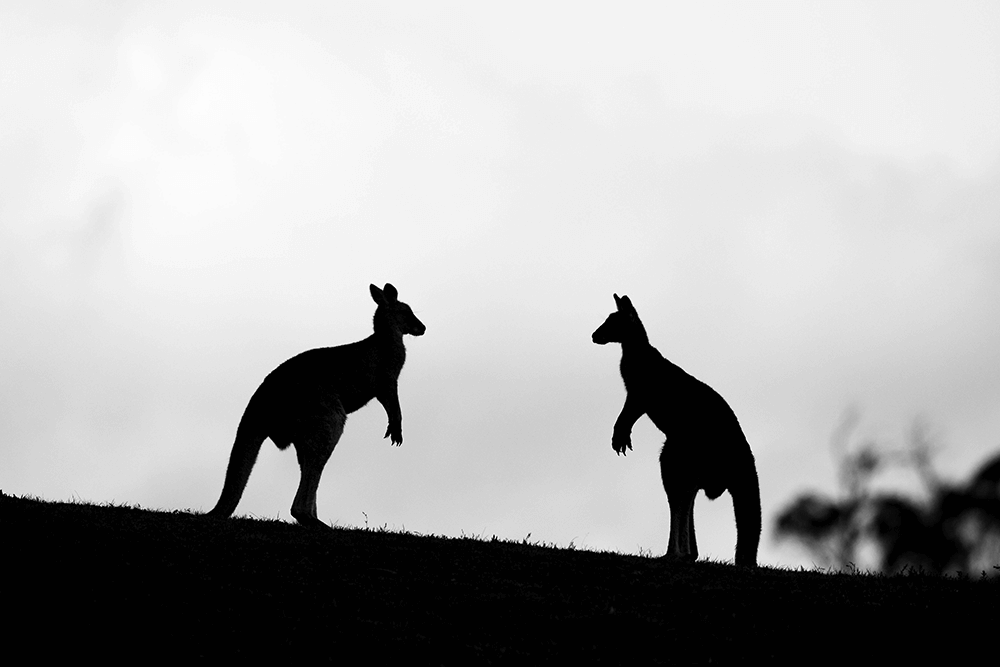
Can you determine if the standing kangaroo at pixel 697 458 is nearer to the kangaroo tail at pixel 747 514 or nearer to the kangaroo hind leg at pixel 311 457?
the kangaroo tail at pixel 747 514

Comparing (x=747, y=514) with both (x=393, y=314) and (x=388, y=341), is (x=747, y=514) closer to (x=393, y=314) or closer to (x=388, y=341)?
(x=388, y=341)

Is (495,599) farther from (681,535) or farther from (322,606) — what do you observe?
(681,535)

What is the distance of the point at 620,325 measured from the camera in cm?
1400

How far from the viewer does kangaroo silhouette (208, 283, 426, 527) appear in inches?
501

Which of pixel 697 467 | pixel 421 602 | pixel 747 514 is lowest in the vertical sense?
pixel 421 602

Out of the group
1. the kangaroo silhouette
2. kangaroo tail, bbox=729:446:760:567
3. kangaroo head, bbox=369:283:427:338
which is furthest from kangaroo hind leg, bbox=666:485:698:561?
kangaroo head, bbox=369:283:427:338

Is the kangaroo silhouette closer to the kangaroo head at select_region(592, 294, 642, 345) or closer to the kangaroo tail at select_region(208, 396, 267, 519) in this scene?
the kangaroo tail at select_region(208, 396, 267, 519)

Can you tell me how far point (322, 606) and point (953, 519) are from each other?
19816 mm

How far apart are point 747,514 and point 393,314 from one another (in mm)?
4639

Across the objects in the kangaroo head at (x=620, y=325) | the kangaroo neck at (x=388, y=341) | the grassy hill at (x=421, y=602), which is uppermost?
the kangaroo head at (x=620, y=325)

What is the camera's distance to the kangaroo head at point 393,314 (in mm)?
14484

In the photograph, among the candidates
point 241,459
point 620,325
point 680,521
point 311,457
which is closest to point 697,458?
point 680,521

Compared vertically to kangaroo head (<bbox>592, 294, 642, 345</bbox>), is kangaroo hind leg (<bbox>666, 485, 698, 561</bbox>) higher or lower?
lower

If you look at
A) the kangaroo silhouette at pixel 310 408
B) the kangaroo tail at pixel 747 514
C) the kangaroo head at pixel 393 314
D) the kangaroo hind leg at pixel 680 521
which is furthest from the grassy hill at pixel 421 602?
the kangaroo head at pixel 393 314
